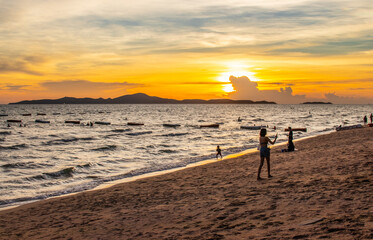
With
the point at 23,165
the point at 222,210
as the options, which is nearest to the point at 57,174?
the point at 23,165

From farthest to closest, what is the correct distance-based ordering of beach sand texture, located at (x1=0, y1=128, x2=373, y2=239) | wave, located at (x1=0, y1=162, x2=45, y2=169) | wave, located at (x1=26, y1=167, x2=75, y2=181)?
wave, located at (x1=0, y1=162, x2=45, y2=169) → wave, located at (x1=26, y1=167, x2=75, y2=181) → beach sand texture, located at (x1=0, y1=128, x2=373, y2=239)

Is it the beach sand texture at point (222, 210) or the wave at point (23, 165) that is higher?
the beach sand texture at point (222, 210)

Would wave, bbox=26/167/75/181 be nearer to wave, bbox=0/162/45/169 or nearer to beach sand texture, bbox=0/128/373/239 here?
wave, bbox=0/162/45/169

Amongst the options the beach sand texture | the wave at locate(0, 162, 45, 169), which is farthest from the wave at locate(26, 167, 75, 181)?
the beach sand texture

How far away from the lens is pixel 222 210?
8.92 meters

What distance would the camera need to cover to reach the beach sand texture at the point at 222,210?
7.09 meters

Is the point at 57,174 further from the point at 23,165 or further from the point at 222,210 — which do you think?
the point at 222,210

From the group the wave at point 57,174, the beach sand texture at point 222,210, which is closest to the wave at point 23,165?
the wave at point 57,174

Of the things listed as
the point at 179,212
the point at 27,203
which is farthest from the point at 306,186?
the point at 27,203

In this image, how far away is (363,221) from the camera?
268 inches

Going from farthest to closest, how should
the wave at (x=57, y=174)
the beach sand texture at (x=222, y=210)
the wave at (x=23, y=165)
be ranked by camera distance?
the wave at (x=23, y=165) < the wave at (x=57, y=174) < the beach sand texture at (x=222, y=210)

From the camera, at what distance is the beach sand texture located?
709 cm

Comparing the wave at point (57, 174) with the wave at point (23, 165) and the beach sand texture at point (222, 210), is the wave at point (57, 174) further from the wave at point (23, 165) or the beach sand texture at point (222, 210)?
the beach sand texture at point (222, 210)

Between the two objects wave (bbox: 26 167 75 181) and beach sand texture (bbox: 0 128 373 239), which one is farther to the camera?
A: wave (bbox: 26 167 75 181)
